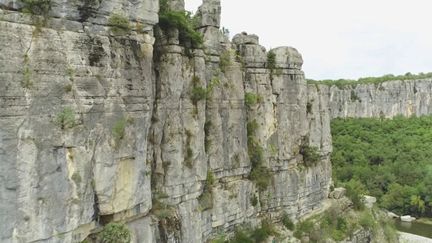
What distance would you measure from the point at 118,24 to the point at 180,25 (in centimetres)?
399

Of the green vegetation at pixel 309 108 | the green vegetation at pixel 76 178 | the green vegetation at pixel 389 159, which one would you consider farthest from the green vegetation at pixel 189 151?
the green vegetation at pixel 389 159

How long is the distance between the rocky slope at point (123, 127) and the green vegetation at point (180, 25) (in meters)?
0.37

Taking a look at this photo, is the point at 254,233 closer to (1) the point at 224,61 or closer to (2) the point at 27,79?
(1) the point at 224,61

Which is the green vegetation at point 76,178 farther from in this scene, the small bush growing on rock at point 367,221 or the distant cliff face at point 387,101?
the distant cliff face at point 387,101

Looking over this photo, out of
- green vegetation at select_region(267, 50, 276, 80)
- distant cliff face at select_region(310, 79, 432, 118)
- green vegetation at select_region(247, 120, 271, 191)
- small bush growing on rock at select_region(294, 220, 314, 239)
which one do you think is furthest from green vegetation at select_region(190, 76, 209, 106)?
distant cliff face at select_region(310, 79, 432, 118)

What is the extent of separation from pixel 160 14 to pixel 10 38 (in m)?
6.61

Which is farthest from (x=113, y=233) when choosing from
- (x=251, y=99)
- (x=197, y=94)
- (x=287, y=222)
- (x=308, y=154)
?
(x=308, y=154)

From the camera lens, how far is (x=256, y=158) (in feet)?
73.6

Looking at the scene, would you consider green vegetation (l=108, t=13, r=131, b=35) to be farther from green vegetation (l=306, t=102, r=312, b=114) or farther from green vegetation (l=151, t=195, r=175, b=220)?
green vegetation (l=306, t=102, r=312, b=114)

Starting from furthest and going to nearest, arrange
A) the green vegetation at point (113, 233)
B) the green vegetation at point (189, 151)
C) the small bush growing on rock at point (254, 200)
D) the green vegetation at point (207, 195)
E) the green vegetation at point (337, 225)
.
→ the green vegetation at point (337, 225)
the small bush growing on rock at point (254, 200)
the green vegetation at point (207, 195)
the green vegetation at point (189, 151)
the green vegetation at point (113, 233)

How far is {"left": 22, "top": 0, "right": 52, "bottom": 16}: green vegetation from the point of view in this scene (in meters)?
10.8

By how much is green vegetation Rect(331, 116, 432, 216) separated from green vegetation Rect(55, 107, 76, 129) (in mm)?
36109

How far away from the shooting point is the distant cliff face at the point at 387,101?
2741 inches

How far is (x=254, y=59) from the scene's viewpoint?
22.6 metres
